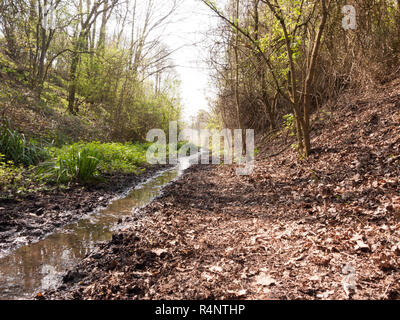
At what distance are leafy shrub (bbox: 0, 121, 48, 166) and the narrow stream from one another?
2.78 metres

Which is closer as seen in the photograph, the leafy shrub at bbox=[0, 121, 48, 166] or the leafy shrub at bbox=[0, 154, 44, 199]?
the leafy shrub at bbox=[0, 154, 44, 199]

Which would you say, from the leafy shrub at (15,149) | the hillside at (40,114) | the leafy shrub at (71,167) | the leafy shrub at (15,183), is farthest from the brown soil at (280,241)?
the hillside at (40,114)

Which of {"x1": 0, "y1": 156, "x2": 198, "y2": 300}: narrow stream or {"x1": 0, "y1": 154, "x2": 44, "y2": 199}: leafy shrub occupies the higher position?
{"x1": 0, "y1": 154, "x2": 44, "y2": 199}: leafy shrub

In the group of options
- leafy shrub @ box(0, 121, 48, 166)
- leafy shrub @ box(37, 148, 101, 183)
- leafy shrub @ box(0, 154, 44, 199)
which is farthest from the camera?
leafy shrub @ box(0, 121, 48, 166)

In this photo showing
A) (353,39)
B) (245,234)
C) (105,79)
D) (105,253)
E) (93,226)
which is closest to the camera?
(105,253)

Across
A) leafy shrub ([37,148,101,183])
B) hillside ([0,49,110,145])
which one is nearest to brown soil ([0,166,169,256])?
leafy shrub ([37,148,101,183])

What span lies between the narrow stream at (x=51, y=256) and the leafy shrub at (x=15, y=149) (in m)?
2.78

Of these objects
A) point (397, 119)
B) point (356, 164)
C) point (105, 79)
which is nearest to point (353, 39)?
point (397, 119)

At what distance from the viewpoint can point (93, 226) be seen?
3688 mm

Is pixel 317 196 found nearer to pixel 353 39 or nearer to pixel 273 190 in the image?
pixel 273 190

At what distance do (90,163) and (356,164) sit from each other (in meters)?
5.44

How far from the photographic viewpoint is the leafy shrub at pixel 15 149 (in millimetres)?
5496

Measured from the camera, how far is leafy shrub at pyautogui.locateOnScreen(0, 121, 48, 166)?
18.0 ft

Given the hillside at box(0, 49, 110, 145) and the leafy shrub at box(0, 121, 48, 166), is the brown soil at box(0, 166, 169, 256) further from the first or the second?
the hillside at box(0, 49, 110, 145)
